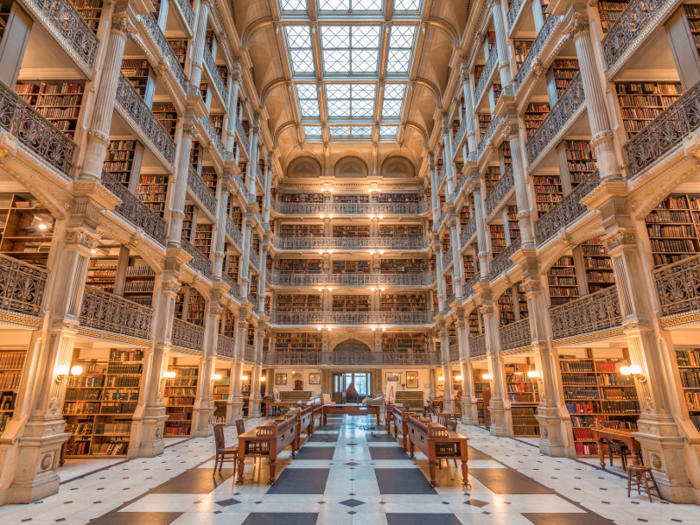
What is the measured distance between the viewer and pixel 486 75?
1209 centimetres

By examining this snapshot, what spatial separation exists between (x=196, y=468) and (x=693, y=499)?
6.68 metres

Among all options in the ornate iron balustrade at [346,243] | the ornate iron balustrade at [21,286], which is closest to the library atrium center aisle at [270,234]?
the ornate iron balustrade at [21,286]

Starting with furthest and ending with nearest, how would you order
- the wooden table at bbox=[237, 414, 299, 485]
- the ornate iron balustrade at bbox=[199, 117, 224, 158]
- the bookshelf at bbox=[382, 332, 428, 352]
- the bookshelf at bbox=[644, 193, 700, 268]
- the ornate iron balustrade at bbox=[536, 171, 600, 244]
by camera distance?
the bookshelf at bbox=[382, 332, 428, 352]
the ornate iron balustrade at bbox=[199, 117, 224, 158]
the ornate iron balustrade at bbox=[536, 171, 600, 244]
the bookshelf at bbox=[644, 193, 700, 268]
the wooden table at bbox=[237, 414, 299, 485]

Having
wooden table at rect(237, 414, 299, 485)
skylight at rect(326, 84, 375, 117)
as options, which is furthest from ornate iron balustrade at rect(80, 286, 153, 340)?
skylight at rect(326, 84, 375, 117)

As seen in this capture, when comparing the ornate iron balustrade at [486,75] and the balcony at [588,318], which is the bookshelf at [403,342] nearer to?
the ornate iron balustrade at [486,75]

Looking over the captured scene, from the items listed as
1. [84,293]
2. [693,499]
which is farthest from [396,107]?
[693,499]

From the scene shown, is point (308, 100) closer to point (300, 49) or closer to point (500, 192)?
point (300, 49)

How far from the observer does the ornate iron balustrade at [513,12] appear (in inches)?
388

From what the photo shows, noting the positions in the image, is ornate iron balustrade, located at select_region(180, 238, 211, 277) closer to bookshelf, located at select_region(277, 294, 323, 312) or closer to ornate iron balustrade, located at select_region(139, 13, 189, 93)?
ornate iron balustrade, located at select_region(139, 13, 189, 93)

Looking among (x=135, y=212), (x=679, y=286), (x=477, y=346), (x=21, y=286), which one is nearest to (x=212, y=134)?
(x=135, y=212)

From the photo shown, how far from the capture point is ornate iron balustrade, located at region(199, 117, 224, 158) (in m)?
10.9

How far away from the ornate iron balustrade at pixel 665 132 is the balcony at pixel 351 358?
46.8 feet

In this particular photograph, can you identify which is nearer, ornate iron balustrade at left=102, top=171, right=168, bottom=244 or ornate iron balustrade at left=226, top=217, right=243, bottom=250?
ornate iron balustrade at left=102, top=171, right=168, bottom=244

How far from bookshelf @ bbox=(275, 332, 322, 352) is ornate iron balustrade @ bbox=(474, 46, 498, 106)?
12855 mm
